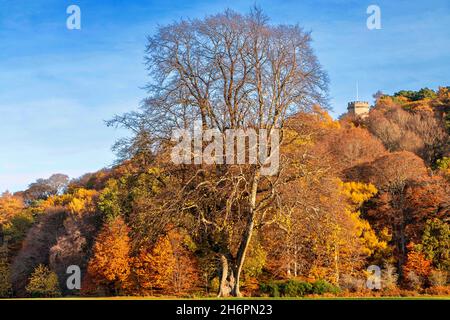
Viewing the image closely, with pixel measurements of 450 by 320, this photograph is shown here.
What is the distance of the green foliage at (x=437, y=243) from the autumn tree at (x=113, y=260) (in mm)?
22191

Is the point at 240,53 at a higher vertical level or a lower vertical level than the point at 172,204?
higher

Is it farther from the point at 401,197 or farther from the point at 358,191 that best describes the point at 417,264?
the point at 358,191

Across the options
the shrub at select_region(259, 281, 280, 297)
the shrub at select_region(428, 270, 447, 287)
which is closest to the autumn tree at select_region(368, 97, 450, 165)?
the shrub at select_region(428, 270, 447, 287)

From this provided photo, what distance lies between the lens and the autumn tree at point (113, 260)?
45.3 meters

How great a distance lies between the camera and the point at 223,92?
21.9 m

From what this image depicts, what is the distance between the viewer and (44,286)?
52125 mm

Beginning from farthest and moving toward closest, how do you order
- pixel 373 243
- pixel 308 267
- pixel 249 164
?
1. pixel 373 243
2. pixel 308 267
3. pixel 249 164

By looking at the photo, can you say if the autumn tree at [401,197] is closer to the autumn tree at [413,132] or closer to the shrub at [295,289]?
the autumn tree at [413,132]

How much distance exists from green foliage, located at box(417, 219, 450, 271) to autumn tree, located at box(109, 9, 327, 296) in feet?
76.7

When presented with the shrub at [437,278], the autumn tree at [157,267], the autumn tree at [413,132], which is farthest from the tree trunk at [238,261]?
the autumn tree at [413,132]

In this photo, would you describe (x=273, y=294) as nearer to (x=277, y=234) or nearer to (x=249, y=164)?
(x=277, y=234)

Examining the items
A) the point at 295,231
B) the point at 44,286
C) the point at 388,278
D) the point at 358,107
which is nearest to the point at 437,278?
the point at 388,278

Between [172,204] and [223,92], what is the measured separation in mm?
4726

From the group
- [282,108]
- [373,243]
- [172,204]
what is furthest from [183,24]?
[373,243]
